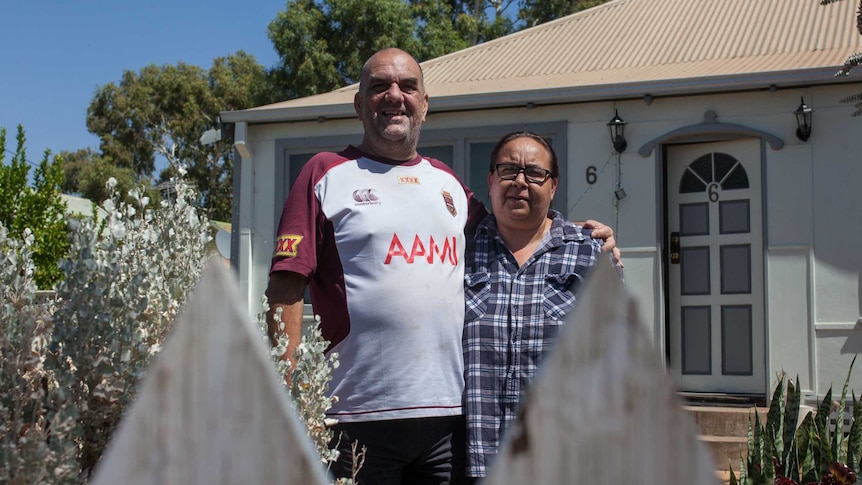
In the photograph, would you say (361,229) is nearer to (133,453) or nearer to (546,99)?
(133,453)

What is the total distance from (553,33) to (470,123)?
11.2ft

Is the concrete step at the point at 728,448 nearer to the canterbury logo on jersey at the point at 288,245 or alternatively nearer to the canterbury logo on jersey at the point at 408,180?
the canterbury logo on jersey at the point at 408,180

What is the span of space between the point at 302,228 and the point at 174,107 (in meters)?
28.7

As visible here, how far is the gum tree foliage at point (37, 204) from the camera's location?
1271 cm

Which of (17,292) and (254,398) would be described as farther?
(17,292)

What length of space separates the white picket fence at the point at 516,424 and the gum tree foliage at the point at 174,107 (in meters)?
28.2

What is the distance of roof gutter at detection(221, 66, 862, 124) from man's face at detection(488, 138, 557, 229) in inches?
225

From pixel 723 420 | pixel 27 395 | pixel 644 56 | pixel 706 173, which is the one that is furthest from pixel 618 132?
pixel 27 395

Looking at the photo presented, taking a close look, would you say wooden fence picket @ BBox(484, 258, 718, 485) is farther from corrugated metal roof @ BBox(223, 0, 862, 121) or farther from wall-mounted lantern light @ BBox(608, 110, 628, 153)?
wall-mounted lantern light @ BBox(608, 110, 628, 153)

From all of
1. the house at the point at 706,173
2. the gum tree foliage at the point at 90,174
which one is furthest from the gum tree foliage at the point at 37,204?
the gum tree foliage at the point at 90,174

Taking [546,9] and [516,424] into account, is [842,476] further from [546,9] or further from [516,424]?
[546,9]

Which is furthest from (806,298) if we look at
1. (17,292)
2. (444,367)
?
(17,292)

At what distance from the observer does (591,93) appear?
8555 mm

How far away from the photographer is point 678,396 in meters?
0.70
